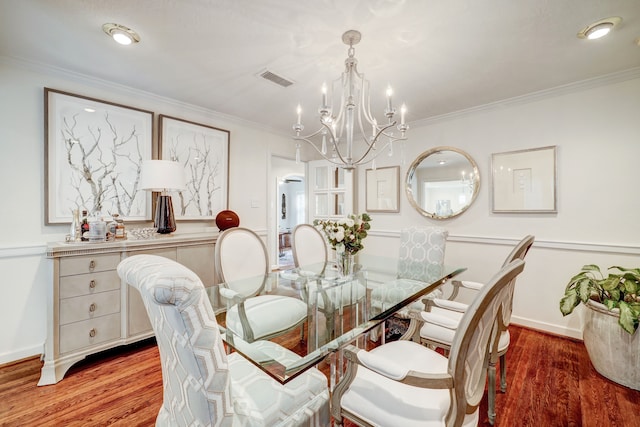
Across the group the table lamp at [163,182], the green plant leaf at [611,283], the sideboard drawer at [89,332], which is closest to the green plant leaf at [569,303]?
the green plant leaf at [611,283]

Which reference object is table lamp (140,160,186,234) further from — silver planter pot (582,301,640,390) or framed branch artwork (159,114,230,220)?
silver planter pot (582,301,640,390)

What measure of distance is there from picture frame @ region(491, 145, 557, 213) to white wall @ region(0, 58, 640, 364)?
0.24 feet

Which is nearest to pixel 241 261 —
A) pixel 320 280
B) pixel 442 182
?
pixel 320 280

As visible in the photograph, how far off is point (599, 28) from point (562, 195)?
4.88 ft

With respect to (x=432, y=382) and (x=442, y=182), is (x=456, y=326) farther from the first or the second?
(x=442, y=182)

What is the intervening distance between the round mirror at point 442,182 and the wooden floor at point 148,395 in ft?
5.45

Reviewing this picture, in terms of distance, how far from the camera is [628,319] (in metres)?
1.79

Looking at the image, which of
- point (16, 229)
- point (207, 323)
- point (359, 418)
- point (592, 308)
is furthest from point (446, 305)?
point (16, 229)

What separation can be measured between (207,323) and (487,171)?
3.33 meters

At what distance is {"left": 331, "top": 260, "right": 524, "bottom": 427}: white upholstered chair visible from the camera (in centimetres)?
→ 88

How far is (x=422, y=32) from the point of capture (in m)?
1.75

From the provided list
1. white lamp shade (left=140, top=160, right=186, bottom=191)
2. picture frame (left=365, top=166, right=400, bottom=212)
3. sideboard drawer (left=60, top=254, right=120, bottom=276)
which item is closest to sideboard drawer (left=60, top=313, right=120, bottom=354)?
sideboard drawer (left=60, top=254, right=120, bottom=276)

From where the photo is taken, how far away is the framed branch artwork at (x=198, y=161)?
9.57 feet

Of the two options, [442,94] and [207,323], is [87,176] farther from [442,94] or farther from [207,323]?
[442,94]
